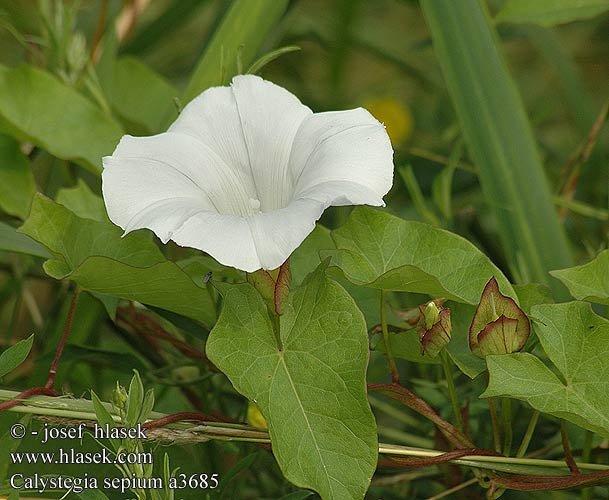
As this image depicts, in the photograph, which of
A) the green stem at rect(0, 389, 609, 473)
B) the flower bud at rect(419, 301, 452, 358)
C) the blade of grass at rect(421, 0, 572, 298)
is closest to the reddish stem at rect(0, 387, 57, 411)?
the green stem at rect(0, 389, 609, 473)

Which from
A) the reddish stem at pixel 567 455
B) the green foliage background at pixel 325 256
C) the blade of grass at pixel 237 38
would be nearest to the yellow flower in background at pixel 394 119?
the green foliage background at pixel 325 256

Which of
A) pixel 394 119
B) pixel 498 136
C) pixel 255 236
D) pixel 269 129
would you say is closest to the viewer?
pixel 255 236

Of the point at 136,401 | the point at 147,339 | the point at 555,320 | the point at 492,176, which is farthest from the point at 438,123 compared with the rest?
the point at 136,401

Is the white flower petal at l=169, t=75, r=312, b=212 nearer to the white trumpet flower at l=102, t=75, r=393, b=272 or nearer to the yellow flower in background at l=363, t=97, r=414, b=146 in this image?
the white trumpet flower at l=102, t=75, r=393, b=272

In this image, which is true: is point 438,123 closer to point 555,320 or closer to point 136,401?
point 555,320

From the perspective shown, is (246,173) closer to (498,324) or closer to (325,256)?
Result: (325,256)

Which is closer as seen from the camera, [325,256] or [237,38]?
[325,256]

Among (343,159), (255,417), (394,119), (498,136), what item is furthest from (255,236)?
(394,119)
